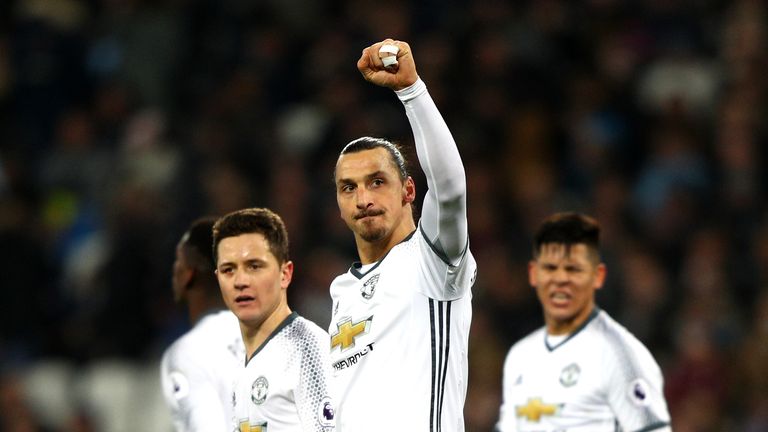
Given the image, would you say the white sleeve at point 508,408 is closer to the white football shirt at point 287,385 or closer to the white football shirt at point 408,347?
the white football shirt at point 287,385

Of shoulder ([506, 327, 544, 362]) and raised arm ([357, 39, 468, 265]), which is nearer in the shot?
raised arm ([357, 39, 468, 265])

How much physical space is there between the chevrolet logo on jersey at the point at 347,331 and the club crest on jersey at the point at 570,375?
202 centimetres

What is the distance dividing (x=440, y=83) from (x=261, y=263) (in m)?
6.91

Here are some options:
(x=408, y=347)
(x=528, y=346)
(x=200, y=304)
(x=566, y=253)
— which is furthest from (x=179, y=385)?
(x=566, y=253)

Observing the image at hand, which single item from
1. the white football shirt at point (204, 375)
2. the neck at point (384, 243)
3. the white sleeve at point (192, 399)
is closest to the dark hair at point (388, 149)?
the neck at point (384, 243)

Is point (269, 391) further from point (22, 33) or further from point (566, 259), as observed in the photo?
point (22, 33)

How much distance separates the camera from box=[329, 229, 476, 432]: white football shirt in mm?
5094

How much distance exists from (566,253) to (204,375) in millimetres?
2081

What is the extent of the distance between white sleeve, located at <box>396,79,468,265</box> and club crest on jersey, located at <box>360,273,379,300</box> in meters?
0.48

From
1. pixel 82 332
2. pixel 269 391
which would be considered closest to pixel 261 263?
pixel 269 391

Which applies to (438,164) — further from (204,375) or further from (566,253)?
(566,253)

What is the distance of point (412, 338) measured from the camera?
5.14 m

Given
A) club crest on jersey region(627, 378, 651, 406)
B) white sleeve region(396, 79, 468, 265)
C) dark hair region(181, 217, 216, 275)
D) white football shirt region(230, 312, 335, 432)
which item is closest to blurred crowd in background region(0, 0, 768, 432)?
club crest on jersey region(627, 378, 651, 406)

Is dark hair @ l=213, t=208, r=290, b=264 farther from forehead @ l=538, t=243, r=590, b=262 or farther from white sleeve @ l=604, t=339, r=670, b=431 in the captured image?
white sleeve @ l=604, t=339, r=670, b=431
